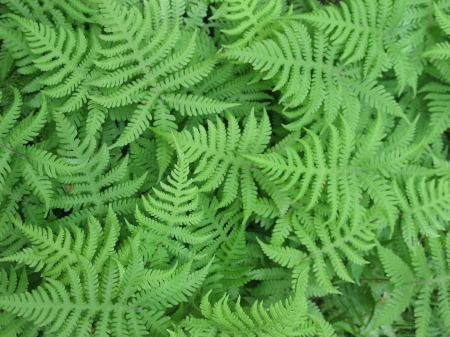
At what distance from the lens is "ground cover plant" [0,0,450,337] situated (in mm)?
2740

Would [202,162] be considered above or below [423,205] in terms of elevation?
above

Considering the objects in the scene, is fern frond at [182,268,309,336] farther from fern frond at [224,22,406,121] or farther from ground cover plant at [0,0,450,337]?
fern frond at [224,22,406,121]

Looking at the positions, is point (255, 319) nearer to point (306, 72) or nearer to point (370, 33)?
point (306, 72)

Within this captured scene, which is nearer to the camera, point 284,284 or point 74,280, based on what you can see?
point 74,280

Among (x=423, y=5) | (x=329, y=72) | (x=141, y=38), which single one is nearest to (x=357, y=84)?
(x=329, y=72)

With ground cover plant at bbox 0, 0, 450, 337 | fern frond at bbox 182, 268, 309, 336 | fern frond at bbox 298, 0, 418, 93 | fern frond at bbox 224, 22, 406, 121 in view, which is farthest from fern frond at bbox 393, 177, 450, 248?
fern frond at bbox 182, 268, 309, 336

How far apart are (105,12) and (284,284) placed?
99.3 inches

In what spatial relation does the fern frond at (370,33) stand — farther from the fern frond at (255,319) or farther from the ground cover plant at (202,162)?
the fern frond at (255,319)

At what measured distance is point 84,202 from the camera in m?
3.06

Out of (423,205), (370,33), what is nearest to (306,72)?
(370,33)

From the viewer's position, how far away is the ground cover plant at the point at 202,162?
2740mm

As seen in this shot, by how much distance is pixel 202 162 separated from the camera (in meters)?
2.96

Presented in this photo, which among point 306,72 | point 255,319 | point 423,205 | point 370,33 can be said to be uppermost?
point 370,33

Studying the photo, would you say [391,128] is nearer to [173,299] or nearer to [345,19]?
[345,19]
